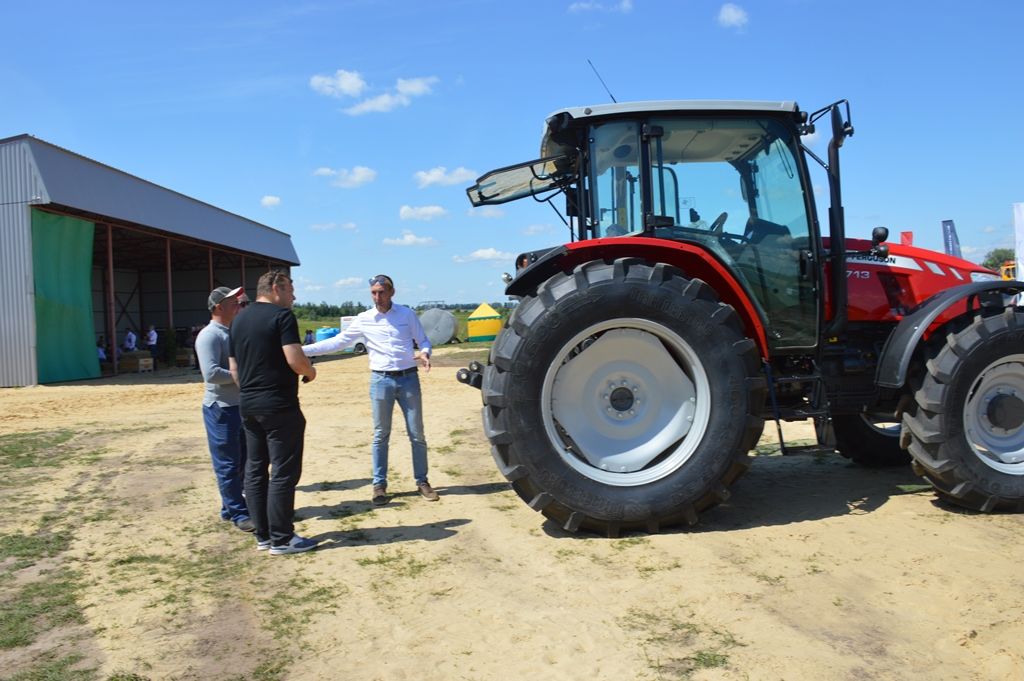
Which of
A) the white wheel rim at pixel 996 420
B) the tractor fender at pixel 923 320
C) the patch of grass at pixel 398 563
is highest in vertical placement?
the tractor fender at pixel 923 320

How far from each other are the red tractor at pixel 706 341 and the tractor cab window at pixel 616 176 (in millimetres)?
10

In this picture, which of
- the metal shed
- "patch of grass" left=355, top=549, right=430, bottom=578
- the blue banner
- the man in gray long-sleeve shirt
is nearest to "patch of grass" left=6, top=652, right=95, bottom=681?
"patch of grass" left=355, top=549, right=430, bottom=578

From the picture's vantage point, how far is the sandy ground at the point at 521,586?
8.73ft

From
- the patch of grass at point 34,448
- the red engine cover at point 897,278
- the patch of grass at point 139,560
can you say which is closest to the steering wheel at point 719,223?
the red engine cover at point 897,278

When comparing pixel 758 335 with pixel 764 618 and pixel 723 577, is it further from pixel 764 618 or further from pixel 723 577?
pixel 764 618

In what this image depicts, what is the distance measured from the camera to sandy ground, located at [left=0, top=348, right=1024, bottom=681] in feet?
8.73

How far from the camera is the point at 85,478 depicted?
18.8ft

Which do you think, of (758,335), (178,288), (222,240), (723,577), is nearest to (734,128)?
(758,335)

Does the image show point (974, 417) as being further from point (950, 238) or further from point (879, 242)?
point (950, 238)

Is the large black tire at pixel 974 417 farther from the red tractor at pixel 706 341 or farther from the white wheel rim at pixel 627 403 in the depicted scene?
the white wheel rim at pixel 627 403

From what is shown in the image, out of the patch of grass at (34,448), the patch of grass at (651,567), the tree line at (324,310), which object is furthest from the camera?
the tree line at (324,310)

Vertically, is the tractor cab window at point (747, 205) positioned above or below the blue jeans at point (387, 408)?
above

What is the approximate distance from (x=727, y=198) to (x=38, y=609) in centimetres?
446

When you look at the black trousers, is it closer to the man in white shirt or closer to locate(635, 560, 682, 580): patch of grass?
the man in white shirt
